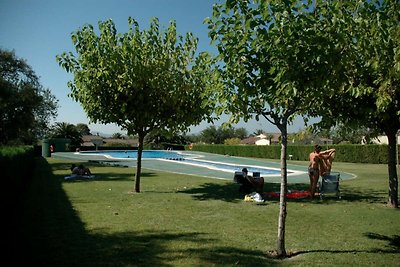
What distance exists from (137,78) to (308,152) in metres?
32.1

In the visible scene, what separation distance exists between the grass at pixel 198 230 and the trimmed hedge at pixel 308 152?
21.4 meters

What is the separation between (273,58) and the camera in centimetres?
557

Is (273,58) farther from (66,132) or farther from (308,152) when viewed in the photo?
(66,132)

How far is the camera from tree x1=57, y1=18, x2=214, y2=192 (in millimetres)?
12414

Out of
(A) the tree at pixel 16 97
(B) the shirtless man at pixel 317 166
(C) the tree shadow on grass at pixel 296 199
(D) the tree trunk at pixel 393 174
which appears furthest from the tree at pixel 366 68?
(A) the tree at pixel 16 97

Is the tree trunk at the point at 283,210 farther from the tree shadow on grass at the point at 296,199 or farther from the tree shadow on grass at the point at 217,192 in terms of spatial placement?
the tree shadow on grass at the point at 217,192

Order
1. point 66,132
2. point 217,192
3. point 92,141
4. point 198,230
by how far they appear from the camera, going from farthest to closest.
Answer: point 92,141, point 66,132, point 217,192, point 198,230

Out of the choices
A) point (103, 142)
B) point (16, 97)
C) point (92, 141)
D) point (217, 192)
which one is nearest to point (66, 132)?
point (92, 141)

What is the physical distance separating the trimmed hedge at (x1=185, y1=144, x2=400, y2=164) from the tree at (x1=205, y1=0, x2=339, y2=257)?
25760 millimetres

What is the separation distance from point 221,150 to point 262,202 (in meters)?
45.8

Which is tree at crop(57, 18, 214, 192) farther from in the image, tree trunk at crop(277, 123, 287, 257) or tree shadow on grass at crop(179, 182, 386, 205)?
tree trunk at crop(277, 123, 287, 257)

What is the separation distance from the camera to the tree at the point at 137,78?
12414 millimetres

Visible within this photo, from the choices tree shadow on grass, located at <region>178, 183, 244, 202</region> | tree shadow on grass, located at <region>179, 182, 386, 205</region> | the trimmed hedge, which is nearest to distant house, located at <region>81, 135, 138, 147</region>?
the trimmed hedge

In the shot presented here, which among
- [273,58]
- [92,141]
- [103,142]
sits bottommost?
[103,142]
